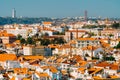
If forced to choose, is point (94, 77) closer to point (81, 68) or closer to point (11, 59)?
point (81, 68)

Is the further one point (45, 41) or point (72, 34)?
point (72, 34)

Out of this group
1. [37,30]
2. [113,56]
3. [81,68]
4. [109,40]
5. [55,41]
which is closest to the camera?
[81,68]

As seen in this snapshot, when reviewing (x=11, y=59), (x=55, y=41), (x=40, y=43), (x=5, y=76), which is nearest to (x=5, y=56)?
(x=11, y=59)

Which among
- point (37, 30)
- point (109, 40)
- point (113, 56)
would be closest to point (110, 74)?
point (113, 56)

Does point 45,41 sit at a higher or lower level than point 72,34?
higher

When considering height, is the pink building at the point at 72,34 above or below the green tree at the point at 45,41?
below

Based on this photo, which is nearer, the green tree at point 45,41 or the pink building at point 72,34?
the green tree at point 45,41

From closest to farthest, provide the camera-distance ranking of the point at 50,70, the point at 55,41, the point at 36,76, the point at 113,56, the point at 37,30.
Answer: the point at 36,76, the point at 50,70, the point at 113,56, the point at 55,41, the point at 37,30

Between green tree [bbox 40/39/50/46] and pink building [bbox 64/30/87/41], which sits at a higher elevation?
green tree [bbox 40/39/50/46]

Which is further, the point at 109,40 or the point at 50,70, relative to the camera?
the point at 109,40

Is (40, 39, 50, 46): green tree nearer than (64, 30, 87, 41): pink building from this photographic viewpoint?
Yes
